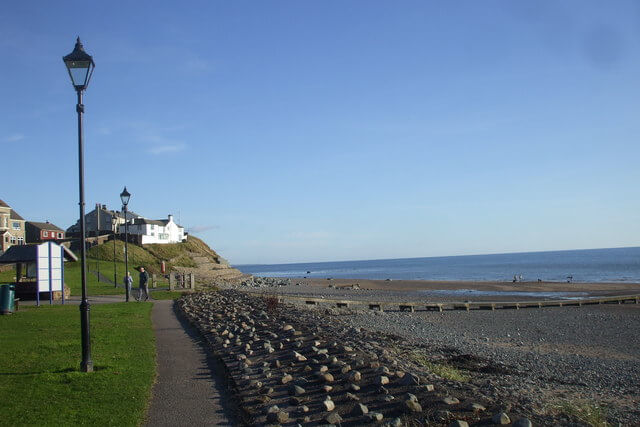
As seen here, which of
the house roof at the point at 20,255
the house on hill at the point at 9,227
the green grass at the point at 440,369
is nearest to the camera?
the green grass at the point at 440,369

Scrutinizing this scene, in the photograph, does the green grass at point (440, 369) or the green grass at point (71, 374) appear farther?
the green grass at point (440, 369)

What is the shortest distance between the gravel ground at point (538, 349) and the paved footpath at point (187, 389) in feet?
13.8

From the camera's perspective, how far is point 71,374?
33.1ft

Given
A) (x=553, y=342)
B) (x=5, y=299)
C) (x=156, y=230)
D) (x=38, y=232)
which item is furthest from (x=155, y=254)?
(x=553, y=342)

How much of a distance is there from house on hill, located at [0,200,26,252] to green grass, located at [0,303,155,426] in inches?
2178

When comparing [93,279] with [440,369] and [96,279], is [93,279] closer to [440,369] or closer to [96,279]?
[96,279]

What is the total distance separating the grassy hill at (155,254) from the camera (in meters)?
62.8

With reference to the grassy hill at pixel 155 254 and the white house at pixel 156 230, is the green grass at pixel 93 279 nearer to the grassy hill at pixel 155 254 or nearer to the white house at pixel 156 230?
the grassy hill at pixel 155 254

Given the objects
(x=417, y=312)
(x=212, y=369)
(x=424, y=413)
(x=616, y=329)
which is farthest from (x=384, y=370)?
(x=417, y=312)

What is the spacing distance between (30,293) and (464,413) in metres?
26.5

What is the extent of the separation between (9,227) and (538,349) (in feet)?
228

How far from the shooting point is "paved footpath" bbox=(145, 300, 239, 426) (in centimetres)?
783

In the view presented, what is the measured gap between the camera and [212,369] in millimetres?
11188

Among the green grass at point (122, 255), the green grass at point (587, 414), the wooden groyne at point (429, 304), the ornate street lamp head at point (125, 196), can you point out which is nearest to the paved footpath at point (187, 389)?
the green grass at point (587, 414)
